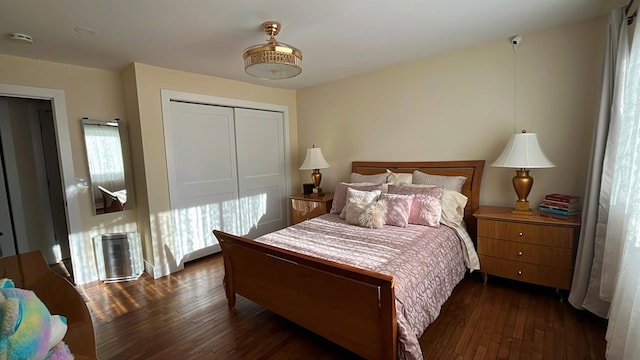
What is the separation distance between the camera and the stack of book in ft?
7.81

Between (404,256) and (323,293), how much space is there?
0.63 meters

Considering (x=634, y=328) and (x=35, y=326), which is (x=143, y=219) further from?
(x=634, y=328)

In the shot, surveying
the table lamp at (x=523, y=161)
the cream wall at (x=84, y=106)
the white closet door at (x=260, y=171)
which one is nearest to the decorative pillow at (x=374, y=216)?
the table lamp at (x=523, y=161)

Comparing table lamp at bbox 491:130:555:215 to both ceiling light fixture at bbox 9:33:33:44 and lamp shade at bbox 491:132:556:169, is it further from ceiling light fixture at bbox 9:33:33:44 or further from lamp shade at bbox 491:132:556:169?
ceiling light fixture at bbox 9:33:33:44

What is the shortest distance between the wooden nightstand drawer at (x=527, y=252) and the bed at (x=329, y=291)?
19 centimetres

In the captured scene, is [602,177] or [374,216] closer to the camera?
[602,177]

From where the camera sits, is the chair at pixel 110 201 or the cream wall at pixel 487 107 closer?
the cream wall at pixel 487 107

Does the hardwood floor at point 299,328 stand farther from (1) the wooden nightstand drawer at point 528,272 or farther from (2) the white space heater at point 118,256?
(2) the white space heater at point 118,256

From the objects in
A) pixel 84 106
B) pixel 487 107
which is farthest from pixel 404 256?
pixel 84 106

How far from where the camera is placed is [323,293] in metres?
1.80

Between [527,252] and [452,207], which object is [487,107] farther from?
[527,252]

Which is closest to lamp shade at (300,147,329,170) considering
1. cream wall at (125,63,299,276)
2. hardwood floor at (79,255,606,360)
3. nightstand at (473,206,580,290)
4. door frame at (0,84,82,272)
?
cream wall at (125,63,299,276)

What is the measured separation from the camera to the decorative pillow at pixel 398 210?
265 centimetres

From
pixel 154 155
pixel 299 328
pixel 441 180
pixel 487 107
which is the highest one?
pixel 487 107
